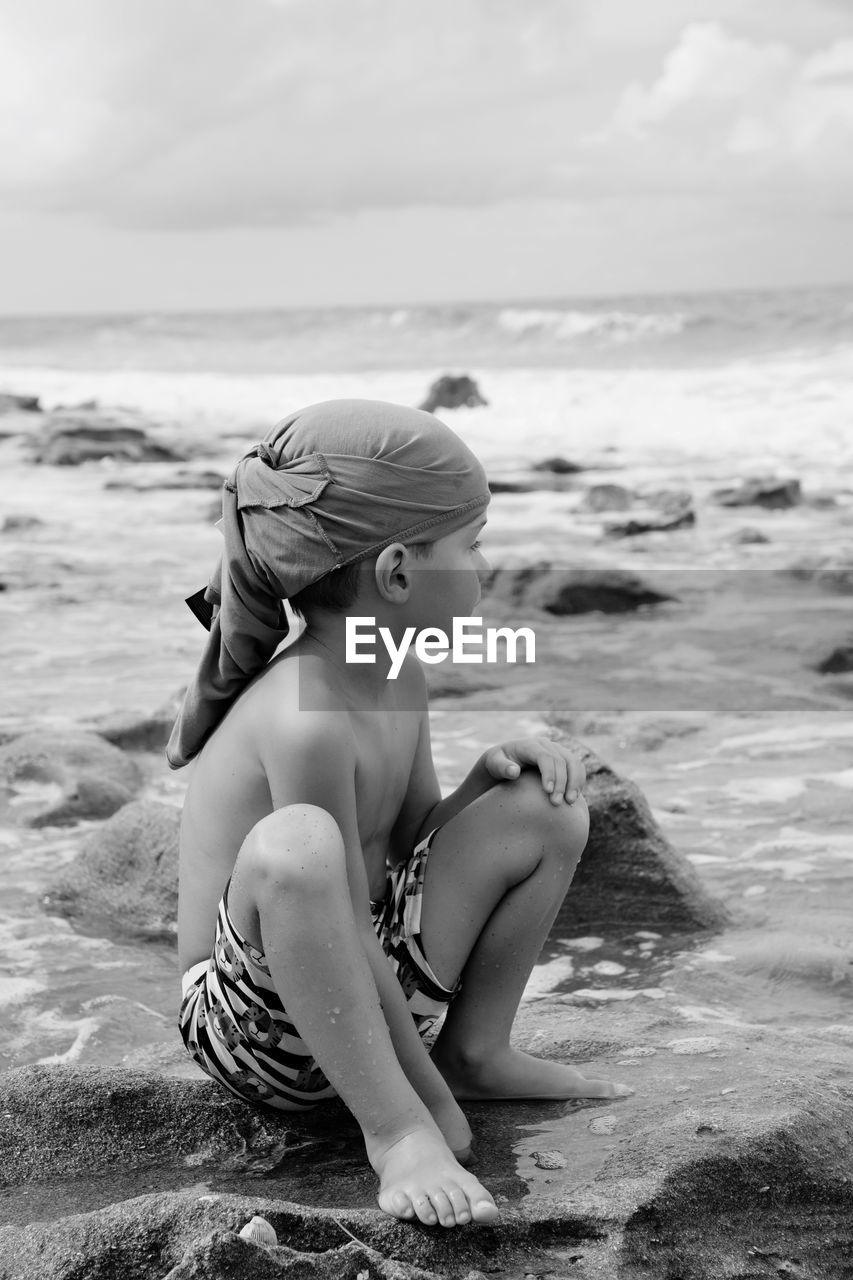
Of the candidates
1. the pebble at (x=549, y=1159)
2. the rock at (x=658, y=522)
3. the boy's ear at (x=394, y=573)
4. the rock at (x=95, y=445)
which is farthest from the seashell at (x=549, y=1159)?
the rock at (x=95, y=445)

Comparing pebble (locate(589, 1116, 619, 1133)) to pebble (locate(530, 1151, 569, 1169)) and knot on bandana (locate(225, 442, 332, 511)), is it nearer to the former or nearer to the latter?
pebble (locate(530, 1151, 569, 1169))

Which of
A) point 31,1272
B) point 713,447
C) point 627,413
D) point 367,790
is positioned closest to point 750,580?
point 367,790

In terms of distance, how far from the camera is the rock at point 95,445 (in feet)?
55.8

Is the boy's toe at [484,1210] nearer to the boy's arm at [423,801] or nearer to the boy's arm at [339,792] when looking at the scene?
the boy's arm at [339,792]

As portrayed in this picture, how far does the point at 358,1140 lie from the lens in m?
2.45

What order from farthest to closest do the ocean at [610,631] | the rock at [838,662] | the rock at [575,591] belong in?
the rock at [575,591], the rock at [838,662], the ocean at [610,631]

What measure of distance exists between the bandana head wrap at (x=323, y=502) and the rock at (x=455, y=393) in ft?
63.1

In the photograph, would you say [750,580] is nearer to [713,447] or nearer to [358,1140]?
[358,1140]

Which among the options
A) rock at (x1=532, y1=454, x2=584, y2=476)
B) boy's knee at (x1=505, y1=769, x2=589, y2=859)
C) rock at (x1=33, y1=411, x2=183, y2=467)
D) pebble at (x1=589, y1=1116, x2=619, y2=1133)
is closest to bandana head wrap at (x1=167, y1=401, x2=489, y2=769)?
boy's knee at (x1=505, y1=769, x2=589, y2=859)

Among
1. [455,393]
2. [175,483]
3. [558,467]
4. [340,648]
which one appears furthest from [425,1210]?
[455,393]

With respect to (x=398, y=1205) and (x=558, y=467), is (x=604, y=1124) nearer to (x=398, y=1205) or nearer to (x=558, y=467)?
(x=398, y=1205)

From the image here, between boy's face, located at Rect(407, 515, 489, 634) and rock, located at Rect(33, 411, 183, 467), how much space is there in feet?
49.1

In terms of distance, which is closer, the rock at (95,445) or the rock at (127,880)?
the rock at (127,880)

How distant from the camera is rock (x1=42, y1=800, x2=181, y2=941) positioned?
13.4 feet
